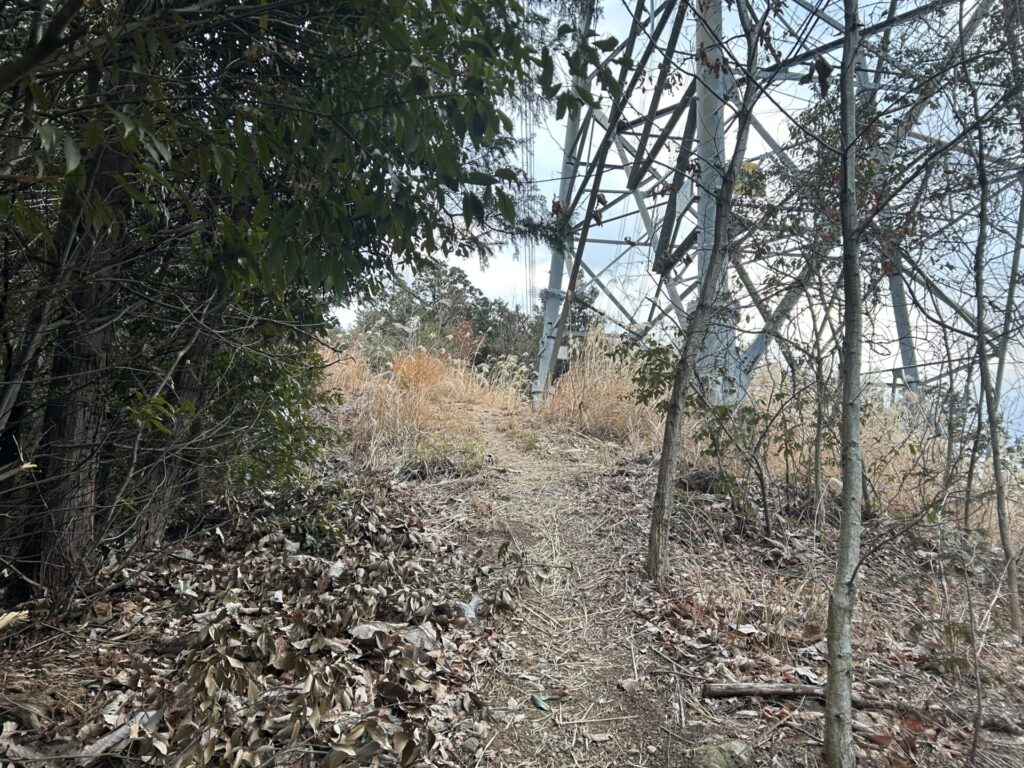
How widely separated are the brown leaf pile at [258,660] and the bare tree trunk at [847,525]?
3.82ft

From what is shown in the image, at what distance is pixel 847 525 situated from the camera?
174cm

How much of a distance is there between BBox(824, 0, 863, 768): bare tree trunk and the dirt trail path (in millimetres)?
524

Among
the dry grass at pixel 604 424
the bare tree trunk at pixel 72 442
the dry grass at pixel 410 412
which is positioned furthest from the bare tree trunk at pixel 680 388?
the bare tree trunk at pixel 72 442

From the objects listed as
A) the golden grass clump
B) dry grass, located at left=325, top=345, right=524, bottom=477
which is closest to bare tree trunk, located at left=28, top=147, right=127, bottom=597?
dry grass, located at left=325, top=345, right=524, bottom=477

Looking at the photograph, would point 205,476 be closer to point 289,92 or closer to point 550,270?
point 289,92

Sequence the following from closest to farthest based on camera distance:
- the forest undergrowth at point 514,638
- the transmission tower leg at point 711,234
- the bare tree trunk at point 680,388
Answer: the forest undergrowth at point 514,638, the bare tree trunk at point 680,388, the transmission tower leg at point 711,234

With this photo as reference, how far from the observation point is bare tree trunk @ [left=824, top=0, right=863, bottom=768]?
1.71 m

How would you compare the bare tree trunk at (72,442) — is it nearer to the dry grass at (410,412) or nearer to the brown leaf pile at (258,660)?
the brown leaf pile at (258,660)

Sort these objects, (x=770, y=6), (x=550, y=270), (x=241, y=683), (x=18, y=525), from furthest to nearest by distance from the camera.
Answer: (x=550, y=270) < (x=770, y=6) < (x=18, y=525) < (x=241, y=683)

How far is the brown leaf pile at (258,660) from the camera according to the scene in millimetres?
1668

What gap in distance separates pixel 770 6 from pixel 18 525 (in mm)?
3533

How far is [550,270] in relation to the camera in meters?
8.68

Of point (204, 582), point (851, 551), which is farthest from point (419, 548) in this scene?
point (851, 551)

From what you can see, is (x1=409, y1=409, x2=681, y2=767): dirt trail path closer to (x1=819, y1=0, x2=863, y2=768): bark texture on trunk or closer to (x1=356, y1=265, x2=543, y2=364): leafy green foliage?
(x1=819, y1=0, x2=863, y2=768): bark texture on trunk
